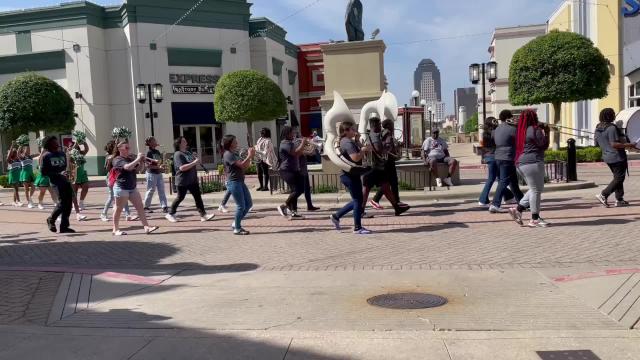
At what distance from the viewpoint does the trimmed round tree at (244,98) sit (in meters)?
29.4

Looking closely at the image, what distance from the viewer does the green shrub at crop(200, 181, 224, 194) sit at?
1558cm

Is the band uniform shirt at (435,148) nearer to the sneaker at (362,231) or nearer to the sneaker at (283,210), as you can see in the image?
the sneaker at (283,210)

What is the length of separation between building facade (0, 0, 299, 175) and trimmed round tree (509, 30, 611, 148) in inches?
682

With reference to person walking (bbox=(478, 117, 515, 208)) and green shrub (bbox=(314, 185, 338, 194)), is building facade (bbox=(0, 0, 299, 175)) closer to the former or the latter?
green shrub (bbox=(314, 185, 338, 194))

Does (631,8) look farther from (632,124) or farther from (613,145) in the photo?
(613,145)

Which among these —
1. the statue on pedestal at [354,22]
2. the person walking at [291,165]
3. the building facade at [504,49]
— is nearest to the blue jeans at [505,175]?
the person walking at [291,165]

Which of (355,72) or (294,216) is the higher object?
(355,72)

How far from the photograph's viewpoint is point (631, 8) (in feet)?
92.9

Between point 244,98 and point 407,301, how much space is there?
2512cm

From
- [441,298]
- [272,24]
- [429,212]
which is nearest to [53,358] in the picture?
[441,298]

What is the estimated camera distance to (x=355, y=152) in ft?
28.1

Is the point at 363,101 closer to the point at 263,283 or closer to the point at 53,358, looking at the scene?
the point at 263,283

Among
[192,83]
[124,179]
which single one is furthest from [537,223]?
[192,83]

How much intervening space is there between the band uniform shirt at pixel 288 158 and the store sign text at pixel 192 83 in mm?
24789
